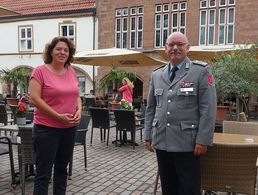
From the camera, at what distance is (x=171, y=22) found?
18844 millimetres

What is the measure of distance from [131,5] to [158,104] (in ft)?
57.3

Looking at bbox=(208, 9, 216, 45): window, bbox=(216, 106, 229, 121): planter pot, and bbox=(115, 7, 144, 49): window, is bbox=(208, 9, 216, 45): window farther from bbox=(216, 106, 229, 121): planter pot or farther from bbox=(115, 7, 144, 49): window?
bbox=(216, 106, 229, 121): planter pot

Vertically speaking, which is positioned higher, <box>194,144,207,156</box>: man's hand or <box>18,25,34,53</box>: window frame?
<box>18,25,34,53</box>: window frame

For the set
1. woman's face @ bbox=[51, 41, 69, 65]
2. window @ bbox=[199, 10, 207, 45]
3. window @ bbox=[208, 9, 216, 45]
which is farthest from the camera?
window @ bbox=[199, 10, 207, 45]

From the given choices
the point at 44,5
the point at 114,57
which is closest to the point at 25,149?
the point at 114,57

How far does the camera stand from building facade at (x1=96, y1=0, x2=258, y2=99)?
17094 millimetres

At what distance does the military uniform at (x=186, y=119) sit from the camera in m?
2.89

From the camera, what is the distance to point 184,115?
292 centimetres

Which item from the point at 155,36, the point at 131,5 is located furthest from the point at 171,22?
the point at 131,5

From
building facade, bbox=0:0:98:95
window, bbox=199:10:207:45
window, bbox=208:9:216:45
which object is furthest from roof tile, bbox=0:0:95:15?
window, bbox=208:9:216:45

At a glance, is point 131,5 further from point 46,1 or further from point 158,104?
point 158,104

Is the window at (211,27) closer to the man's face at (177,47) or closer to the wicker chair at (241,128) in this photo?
the wicker chair at (241,128)

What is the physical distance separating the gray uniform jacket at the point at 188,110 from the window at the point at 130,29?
56.1 ft

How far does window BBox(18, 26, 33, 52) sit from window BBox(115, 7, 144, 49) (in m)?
6.04
